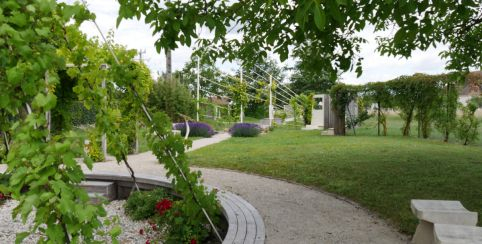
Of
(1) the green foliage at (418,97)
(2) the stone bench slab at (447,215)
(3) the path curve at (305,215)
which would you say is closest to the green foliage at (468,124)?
(1) the green foliage at (418,97)

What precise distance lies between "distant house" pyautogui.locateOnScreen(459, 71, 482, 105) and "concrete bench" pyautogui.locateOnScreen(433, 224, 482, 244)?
10.8m

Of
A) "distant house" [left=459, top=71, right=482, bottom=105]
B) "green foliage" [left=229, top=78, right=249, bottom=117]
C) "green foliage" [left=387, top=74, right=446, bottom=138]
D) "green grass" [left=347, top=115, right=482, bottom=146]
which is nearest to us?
"distant house" [left=459, top=71, right=482, bottom=105]

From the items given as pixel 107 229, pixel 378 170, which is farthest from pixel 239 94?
pixel 107 229

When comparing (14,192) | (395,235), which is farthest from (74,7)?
(395,235)

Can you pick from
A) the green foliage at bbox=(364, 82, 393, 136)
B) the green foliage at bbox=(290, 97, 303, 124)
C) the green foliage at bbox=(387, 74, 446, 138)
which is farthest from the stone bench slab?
the green foliage at bbox=(290, 97, 303, 124)

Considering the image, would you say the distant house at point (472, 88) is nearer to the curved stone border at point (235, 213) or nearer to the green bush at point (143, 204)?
the curved stone border at point (235, 213)

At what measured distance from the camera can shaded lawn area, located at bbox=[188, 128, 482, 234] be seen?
5262 mm

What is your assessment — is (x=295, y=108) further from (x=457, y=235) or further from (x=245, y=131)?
(x=457, y=235)

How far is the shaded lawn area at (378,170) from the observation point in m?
5.26

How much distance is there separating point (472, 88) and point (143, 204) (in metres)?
11.2

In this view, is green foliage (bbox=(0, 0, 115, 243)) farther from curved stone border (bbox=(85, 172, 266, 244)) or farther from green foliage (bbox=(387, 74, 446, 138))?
green foliage (bbox=(387, 74, 446, 138))

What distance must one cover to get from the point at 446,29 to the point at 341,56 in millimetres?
2872

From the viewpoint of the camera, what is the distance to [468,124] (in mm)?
12242

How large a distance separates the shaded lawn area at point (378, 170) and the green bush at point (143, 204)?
2385 millimetres
